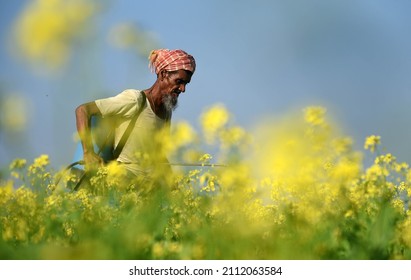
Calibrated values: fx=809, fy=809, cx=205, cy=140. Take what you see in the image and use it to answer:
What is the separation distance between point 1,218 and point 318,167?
1569mm

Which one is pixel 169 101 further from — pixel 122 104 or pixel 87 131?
pixel 87 131

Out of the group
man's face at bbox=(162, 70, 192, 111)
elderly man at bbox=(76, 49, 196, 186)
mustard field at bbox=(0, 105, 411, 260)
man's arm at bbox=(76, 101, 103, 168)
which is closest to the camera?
mustard field at bbox=(0, 105, 411, 260)

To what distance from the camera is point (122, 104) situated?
5.66 metres

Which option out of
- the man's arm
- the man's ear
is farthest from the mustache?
the man's arm

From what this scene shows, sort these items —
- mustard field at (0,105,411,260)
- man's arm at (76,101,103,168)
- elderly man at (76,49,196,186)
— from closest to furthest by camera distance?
1. mustard field at (0,105,411,260)
2. man's arm at (76,101,103,168)
3. elderly man at (76,49,196,186)

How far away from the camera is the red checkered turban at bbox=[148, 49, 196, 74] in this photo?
5770 mm

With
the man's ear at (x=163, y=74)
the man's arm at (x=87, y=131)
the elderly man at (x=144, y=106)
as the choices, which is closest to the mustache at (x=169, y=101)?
the elderly man at (x=144, y=106)

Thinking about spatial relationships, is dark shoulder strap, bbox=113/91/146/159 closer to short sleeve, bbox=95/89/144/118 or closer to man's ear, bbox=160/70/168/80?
short sleeve, bbox=95/89/144/118

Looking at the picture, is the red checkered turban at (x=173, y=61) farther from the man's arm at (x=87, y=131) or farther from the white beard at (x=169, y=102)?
the man's arm at (x=87, y=131)

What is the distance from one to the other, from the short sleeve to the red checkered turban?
28 centimetres

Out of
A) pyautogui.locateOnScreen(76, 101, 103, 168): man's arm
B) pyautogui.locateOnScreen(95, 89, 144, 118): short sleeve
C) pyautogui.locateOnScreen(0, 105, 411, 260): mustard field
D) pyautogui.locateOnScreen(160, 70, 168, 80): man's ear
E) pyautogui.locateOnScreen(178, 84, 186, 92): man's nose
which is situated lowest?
pyautogui.locateOnScreen(0, 105, 411, 260): mustard field

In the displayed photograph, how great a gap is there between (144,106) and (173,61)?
0.39 meters
